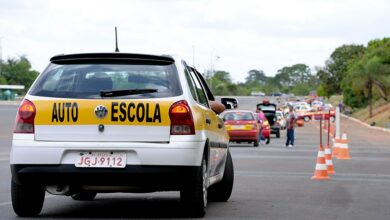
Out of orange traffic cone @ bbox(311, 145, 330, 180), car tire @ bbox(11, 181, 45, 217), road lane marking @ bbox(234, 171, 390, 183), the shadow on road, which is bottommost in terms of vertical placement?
road lane marking @ bbox(234, 171, 390, 183)

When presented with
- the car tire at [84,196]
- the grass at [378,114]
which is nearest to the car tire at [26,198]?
the car tire at [84,196]

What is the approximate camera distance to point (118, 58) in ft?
35.0

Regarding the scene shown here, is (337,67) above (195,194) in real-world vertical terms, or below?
above

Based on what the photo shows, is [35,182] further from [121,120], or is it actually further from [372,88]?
[372,88]

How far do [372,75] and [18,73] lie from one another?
8925 centimetres

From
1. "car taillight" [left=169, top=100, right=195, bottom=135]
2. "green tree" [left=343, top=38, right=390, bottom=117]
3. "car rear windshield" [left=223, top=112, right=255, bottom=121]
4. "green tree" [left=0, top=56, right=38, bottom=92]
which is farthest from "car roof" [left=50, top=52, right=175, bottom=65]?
"green tree" [left=0, top=56, right=38, bottom=92]

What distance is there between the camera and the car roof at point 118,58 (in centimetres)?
1064

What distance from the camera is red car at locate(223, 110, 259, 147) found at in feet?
124

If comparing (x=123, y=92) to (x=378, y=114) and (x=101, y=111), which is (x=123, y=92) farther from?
(x=378, y=114)

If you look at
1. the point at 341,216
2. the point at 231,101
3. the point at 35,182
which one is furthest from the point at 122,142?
the point at 231,101

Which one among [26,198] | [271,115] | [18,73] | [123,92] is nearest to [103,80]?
[123,92]

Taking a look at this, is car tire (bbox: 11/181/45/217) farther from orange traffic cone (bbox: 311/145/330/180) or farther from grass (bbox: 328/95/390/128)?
grass (bbox: 328/95/390/128)

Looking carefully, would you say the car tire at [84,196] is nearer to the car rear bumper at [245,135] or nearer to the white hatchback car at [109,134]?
the white hatchback car at [109,134]

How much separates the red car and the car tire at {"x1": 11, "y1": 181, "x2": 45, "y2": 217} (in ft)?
88.6
